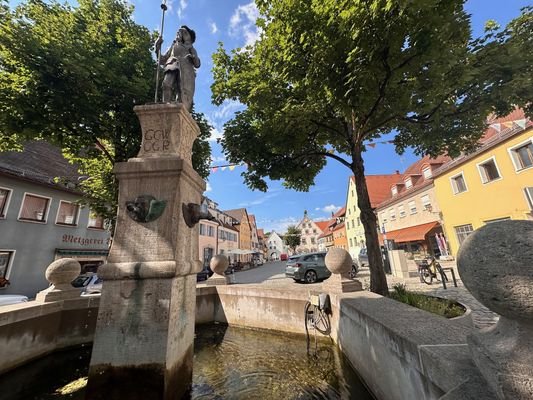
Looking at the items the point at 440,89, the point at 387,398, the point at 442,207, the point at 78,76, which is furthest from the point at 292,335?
the point at 442,207

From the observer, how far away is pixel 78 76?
7.52 metres

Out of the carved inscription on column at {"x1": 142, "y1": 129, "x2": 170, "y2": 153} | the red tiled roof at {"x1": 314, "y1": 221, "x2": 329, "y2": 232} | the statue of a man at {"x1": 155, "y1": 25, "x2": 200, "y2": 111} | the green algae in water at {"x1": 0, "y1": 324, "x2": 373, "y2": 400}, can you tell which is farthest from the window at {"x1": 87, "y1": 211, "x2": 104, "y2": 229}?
the red tiled roof at {"x1": 314, "y1": 221, "x2": 329, "y2": 232}

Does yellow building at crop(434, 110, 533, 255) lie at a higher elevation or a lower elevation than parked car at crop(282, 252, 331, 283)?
higher

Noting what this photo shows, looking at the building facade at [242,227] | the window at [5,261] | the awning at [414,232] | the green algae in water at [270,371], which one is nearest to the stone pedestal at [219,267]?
the green algae in water at [270,371]

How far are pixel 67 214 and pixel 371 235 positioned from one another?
63.7 ft

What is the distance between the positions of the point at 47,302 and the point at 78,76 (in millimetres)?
6748

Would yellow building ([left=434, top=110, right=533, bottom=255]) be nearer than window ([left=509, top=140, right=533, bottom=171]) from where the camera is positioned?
No

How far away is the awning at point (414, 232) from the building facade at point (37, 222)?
78.4 ft

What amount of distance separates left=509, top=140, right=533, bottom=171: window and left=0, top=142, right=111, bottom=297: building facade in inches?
918

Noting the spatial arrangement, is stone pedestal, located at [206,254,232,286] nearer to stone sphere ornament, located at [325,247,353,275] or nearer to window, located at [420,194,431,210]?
stone sphere ornament, located at [325,247,353,275]

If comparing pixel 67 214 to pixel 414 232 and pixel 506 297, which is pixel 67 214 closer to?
pixel 506 297

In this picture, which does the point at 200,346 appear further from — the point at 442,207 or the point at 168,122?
the point at 442,207

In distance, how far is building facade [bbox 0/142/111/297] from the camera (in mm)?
13039

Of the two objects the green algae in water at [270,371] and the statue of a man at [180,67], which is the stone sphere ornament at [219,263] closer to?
the green algae in water at [270,371]
